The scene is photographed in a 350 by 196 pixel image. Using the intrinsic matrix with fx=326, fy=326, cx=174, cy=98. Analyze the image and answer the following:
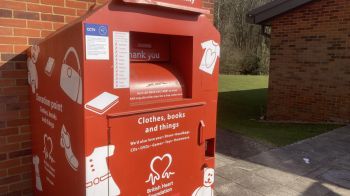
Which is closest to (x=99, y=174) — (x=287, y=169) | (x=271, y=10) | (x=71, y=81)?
(x=71, y=81)

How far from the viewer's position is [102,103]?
2107mm

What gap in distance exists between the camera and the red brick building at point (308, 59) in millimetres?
7992

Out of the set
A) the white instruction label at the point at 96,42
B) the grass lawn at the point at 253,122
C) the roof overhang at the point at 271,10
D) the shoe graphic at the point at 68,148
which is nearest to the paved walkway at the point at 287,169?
the grass lawn at the point at 253,122

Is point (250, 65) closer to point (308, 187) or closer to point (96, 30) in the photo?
point (308, 187)

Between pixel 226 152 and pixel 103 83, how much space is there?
393 cm

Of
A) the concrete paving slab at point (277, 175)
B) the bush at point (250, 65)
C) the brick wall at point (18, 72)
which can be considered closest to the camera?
the brick wall at point (18, 72)

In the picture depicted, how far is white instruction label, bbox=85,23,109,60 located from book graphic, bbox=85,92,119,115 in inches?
9.8

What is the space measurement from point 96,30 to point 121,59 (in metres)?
0.26

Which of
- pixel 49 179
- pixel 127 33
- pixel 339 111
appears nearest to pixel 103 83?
pixel 127 33

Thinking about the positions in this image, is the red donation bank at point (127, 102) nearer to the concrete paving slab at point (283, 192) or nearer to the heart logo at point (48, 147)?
the heart logo at point (48, 147)

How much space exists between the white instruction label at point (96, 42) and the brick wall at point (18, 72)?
39.3 inches

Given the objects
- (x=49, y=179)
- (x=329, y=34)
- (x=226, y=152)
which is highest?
(x=329, y=34)

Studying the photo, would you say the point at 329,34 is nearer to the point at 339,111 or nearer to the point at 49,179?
the point at 339,111

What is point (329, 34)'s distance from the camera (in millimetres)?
8195
